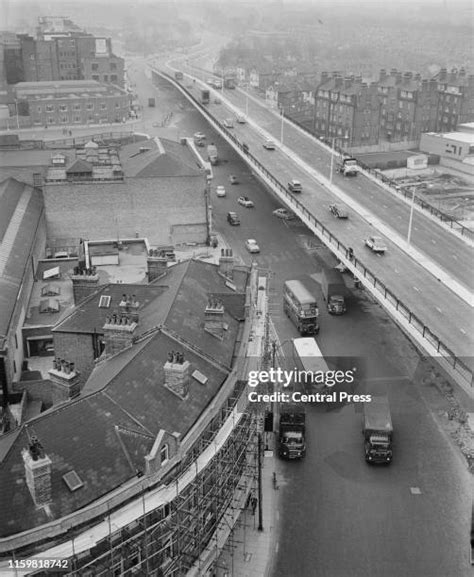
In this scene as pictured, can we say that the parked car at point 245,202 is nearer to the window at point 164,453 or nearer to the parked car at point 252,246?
the parked car at point 252,246

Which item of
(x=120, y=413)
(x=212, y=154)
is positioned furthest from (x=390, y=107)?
(x=120, y=413)

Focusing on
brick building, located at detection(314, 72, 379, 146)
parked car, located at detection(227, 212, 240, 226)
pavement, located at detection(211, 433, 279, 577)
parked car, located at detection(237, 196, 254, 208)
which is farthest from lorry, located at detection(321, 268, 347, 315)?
brick building, located at detection(314, 72, 379, 146)

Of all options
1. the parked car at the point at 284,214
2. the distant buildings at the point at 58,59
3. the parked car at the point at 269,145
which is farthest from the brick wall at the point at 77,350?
the distant buildings at the point at 58,59

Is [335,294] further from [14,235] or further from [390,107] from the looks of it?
[390,107]

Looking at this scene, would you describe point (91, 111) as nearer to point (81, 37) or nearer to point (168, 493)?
point (81, 37)

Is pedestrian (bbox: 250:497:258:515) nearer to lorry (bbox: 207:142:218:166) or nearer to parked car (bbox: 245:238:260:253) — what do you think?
parked car (bbox: 245:238:260:253)

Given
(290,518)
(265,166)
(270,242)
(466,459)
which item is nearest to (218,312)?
(290,518)
